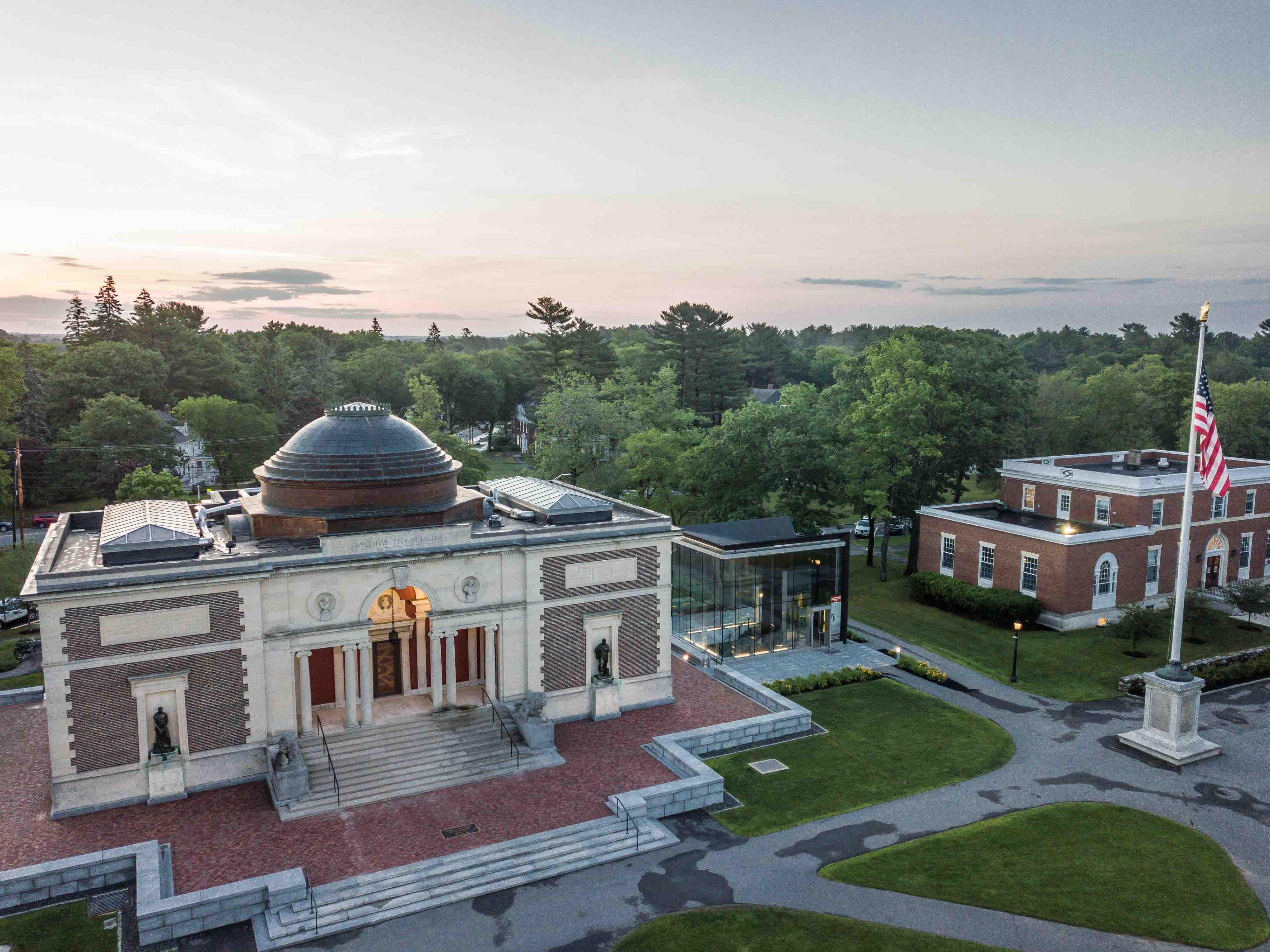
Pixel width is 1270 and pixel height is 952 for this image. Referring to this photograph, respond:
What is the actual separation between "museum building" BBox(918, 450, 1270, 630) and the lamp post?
7045 millimetres

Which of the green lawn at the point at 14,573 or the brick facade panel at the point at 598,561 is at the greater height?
the brick facade panel at the point at 598,561

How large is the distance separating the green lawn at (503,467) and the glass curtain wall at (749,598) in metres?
44.3

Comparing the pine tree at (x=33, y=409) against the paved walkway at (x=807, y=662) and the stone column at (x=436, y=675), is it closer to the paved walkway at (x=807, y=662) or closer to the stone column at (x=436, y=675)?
the stone column at (x=436, y=675)

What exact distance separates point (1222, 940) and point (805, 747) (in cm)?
1213

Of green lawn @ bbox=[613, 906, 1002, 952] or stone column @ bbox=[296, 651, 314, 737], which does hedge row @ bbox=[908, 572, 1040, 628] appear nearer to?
green lawn @ bbox=[613, 906, 1002, 952]

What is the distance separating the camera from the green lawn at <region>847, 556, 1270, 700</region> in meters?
35.1

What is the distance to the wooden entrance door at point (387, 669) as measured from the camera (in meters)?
29.4

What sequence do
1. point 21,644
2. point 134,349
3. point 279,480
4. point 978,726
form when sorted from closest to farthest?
point 279,480
point 978,726
point 21,644
point 134,349

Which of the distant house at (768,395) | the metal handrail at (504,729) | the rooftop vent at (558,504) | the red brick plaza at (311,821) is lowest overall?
the red brick plaza at (311,821)

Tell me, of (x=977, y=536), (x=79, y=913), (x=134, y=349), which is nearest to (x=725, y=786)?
(x=79, y=913)

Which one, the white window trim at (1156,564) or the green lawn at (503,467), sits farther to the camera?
the green lawn at (503,467)

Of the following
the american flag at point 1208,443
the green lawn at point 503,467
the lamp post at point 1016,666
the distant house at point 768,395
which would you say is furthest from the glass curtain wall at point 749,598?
the distant house at point 768,395

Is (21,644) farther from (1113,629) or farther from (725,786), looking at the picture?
(1113,629)

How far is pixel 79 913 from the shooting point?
19234mm
